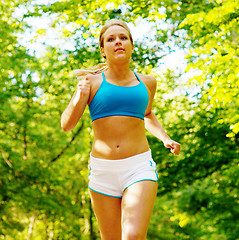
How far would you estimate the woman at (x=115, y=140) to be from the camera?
237 centimetres

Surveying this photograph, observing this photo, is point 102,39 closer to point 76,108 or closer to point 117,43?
point 117,43

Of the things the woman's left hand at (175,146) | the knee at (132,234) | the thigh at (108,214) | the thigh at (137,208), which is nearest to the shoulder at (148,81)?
the woman's left hand at (175,146)

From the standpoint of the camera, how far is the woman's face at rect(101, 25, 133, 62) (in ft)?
8.35

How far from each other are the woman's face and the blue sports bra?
7.9 inches

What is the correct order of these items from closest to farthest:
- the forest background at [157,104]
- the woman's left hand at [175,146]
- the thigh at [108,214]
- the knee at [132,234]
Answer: the knee at [132,234], the thigh at [108,214], the woman's left hand at [175,146], the forest background at [157,104]

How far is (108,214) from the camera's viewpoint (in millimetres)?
2484

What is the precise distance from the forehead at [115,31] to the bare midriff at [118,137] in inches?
22.7

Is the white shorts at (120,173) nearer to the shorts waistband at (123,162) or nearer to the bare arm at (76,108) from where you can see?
the shorts waistband at (123,162)

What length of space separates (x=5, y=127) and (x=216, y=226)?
26.6 feet

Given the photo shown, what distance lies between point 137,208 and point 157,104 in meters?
9.50

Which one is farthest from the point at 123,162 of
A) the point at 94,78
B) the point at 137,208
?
the point at 94,78

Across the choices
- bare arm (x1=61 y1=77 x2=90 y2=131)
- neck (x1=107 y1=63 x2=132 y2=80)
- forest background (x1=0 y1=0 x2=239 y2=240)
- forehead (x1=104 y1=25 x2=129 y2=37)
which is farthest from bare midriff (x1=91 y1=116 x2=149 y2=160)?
forest background (x1=0 y1=0 x2=239 y2=240)

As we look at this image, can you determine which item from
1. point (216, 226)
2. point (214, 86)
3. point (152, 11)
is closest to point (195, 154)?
point (216, 226)

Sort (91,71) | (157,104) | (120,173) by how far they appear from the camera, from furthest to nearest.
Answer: (157,104)
(91,71)
(120,173)
